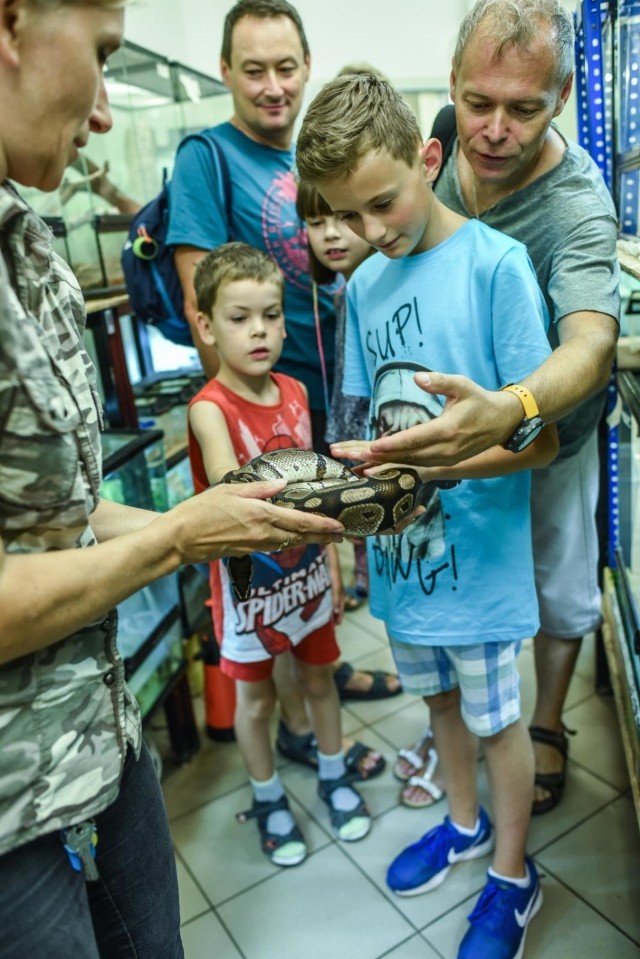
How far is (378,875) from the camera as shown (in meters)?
2.00

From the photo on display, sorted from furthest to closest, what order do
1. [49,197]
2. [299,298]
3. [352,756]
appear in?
[49,197] → [352,756] → [299,298]

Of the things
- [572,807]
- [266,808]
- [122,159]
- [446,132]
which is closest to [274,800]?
[266,808]

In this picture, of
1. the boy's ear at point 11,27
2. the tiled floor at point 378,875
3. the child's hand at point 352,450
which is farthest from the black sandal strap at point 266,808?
the boy's ear at point 11,27

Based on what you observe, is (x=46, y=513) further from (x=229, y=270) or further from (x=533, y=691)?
(x=533, y=691)

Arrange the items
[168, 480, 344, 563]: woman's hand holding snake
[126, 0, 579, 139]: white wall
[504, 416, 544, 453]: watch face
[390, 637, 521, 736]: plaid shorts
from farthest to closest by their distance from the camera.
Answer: [126, 0, 579, 139]: white wall < [390, 637, 521, 736]: plaid shorts < [504, 416, 544, 453]: watch face < [168, 480, 344, 563]: woman's hand holding snake

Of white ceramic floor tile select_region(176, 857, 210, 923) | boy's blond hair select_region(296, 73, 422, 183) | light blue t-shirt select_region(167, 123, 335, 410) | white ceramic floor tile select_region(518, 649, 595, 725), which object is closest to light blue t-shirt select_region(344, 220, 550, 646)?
boy's blond hair select_region(296, 73, 422, 183)

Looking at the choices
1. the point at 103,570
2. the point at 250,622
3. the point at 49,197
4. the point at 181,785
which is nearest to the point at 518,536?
the point at 250,622

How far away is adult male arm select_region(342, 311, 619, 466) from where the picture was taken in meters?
1.18

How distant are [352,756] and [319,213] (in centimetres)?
172

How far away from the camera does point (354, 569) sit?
3789mm

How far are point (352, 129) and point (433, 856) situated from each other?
1.81m

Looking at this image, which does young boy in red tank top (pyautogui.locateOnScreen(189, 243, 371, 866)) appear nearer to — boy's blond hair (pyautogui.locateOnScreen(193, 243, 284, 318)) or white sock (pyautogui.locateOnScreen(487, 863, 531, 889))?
boy's blond hair (pyautogui.locateOnScreen(193, 243, 284, 318))

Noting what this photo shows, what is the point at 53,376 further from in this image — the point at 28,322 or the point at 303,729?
the point at 303,729

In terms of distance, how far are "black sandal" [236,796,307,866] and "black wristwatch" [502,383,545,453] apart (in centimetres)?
142
